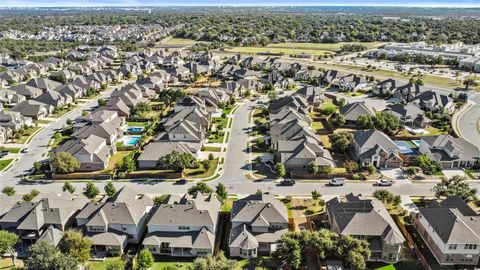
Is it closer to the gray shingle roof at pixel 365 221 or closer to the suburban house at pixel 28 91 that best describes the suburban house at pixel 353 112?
the gray shingle roof at pixel 365 221

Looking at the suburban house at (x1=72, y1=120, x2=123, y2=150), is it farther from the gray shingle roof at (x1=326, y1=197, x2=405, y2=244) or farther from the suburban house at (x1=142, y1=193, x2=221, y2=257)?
the gray shingle roof at (x1=326, y1=197, x2=405, y2=244)

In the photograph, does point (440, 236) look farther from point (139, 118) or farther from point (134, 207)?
point (139, 118)

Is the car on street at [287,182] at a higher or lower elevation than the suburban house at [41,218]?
lower

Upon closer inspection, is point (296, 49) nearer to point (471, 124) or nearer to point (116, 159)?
point (471, 124)

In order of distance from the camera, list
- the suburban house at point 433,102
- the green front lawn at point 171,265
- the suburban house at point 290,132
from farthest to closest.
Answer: the suburban house at point 433,102 → the suburban house at point 290,132 → the green front lawn at point 171,265

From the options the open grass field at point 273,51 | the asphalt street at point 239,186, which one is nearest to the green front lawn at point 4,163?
the asphalt street at point 239,186

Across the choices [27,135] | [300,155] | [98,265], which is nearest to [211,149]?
[300,155]

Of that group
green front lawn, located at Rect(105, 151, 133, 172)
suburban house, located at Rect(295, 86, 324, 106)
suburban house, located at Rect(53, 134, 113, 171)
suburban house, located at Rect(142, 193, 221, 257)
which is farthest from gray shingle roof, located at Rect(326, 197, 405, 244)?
suburban house, located at Rect(295, 86, 324, 106)
